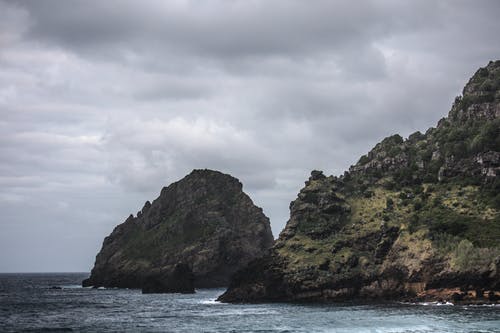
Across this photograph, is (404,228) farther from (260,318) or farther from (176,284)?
(176,284)

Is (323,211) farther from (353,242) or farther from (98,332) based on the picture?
(98,332)

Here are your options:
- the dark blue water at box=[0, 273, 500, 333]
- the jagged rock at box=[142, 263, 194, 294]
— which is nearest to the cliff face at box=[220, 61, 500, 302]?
the dark blue water at box=[0, 273, 500, 333]

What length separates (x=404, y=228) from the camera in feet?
420

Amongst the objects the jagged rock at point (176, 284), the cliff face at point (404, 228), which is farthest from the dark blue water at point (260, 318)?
the jagged rock at point (176, 284)

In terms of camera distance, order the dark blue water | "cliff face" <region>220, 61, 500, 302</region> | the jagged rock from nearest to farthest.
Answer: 1. the dark blue water
2. "cliff face" <region>220, 61, 500, 302</region>
3. the jagged rock

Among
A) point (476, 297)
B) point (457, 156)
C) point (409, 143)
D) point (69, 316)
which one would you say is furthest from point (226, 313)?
point (409, 143)

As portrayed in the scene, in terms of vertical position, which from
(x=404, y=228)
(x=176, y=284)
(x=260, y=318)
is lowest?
(x=260, y=318)

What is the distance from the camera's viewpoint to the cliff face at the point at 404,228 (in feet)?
372

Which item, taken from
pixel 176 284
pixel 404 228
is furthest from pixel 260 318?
pixel 176 284

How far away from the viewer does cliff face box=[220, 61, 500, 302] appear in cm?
11350

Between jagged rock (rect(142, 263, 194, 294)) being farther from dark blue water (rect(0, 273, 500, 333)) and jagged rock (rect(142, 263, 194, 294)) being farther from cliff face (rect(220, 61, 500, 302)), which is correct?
dark blue water (rect(0, 273, 500, 333))

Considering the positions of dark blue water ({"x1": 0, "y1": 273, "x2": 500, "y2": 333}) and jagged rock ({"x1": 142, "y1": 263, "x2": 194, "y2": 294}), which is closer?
dark blue water ({"x1": 0, "y1": 273, "x2": 500, "y2": 333})

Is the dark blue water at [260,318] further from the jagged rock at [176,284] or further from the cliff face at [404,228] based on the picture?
the jagged rock at [176,284]

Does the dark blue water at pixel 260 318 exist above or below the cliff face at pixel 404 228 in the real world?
below
